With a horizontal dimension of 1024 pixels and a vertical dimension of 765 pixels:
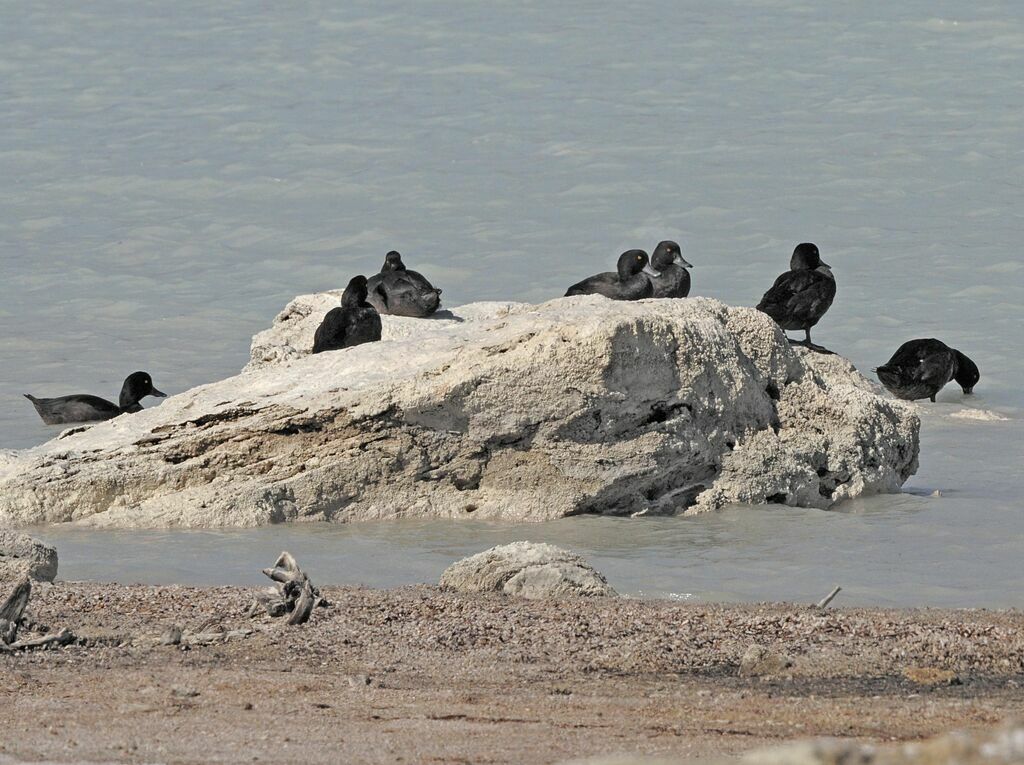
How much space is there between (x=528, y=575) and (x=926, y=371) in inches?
312

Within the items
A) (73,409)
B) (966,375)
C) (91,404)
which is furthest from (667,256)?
(73,409)

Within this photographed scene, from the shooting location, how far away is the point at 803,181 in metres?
23.9

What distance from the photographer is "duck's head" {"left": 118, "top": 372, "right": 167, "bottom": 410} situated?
13.6 meters

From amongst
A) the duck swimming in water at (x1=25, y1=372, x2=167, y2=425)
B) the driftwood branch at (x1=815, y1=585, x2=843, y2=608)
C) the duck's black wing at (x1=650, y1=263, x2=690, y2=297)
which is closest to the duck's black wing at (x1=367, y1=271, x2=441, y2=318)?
the duck swimming in water at (x1=25, y1=372, x2=167, y2=425)

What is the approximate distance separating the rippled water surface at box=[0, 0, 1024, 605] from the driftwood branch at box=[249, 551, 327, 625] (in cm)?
141

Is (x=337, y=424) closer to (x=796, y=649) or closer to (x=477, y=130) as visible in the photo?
(x=796, y=649)

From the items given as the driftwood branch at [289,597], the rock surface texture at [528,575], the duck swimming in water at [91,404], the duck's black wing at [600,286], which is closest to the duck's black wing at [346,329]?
the duck swimming in water at [91,404]

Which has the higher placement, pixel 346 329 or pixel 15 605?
pixel 346 329

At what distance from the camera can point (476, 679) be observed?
209 inches

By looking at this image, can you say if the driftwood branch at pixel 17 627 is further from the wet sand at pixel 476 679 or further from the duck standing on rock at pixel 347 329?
the duck standing on rock at pixel 347 329

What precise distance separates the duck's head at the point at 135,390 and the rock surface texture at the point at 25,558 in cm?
647

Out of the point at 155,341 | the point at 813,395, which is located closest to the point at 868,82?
the point at 155,341

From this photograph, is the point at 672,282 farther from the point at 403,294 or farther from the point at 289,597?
the point at 289,597

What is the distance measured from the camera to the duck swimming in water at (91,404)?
41.9ft
